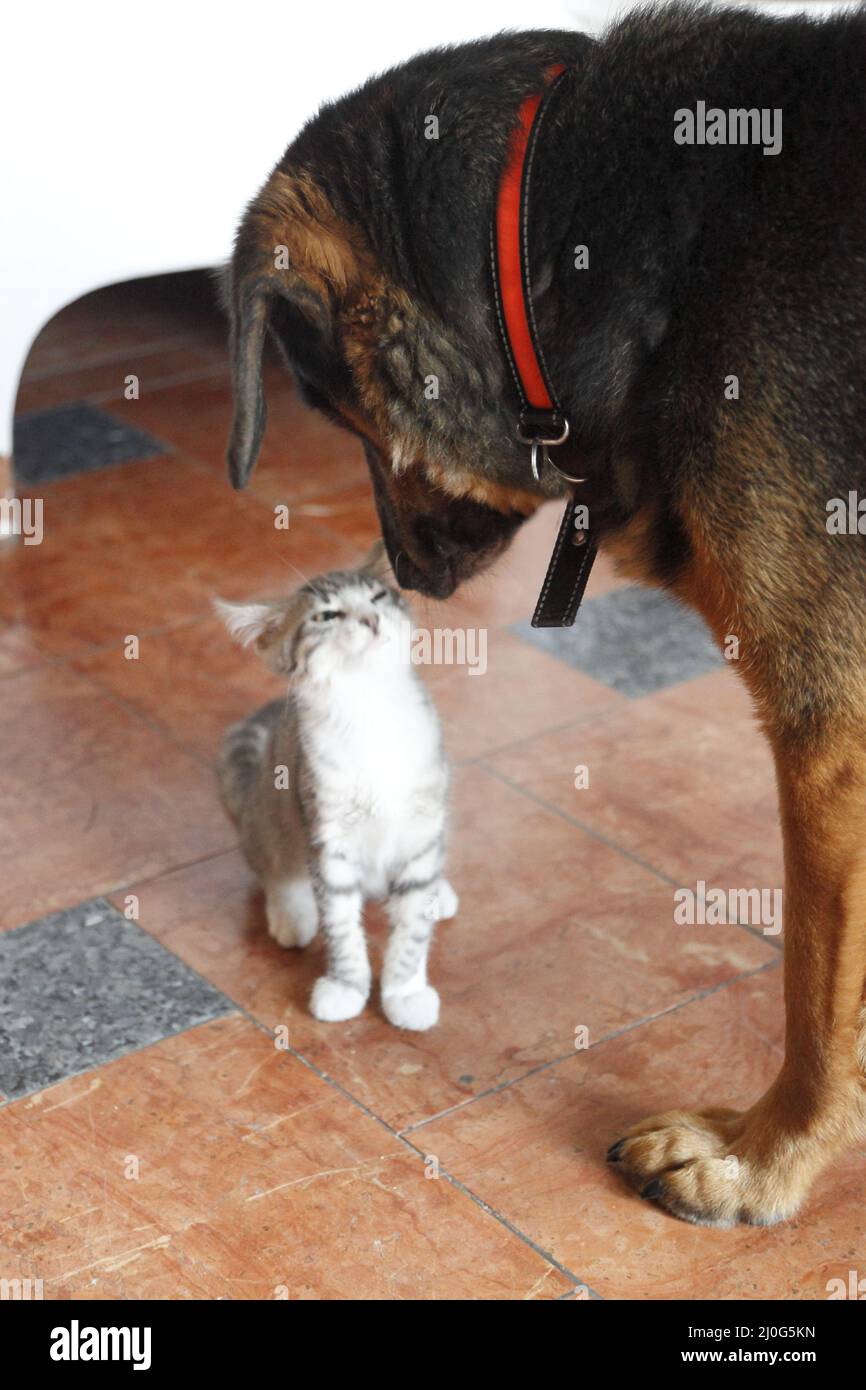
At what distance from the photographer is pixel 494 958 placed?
2453mm

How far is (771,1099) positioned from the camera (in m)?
1.92

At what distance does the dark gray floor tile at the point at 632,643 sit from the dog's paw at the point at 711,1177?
1.37m

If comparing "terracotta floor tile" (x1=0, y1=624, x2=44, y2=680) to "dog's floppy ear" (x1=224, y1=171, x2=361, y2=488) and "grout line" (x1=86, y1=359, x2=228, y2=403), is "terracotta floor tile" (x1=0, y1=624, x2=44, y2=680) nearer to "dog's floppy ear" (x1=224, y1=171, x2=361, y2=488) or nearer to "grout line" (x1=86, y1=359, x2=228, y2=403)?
"grout line" (x1=86, y1=359, x2=228, y2=403)

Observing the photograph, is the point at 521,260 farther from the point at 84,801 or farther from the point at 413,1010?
the point at 84,801

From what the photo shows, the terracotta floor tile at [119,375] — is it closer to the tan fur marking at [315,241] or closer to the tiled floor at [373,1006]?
the tiled floor at [373,1006]

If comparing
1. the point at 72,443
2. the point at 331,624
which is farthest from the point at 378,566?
the point at 72,443

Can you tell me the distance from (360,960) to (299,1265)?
0.55 m

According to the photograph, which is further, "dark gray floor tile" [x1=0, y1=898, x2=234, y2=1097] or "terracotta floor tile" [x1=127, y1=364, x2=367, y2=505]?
"terracotta floor tile" [x1=127, y1=364, x2=367, y2=505]

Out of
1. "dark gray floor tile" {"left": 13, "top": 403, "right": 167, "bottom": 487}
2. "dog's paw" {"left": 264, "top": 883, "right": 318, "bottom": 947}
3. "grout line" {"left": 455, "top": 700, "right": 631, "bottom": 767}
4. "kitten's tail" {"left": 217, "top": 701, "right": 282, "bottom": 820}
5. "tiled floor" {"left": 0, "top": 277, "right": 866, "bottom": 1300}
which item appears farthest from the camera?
"dark gray floor tile" {"left": 13, "top": 403, "right": 167, "bottom": 487}

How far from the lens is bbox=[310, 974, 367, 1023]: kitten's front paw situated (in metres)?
2.30

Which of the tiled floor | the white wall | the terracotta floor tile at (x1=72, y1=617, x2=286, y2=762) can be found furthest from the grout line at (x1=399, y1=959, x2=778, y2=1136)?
the white wall

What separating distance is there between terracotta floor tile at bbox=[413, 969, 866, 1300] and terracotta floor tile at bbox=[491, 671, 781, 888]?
37cm

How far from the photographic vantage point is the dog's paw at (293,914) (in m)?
2.47

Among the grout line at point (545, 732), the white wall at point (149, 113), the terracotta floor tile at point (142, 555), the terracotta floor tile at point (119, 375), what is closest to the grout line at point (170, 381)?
the terracotta floor tile at point (119, 375)
